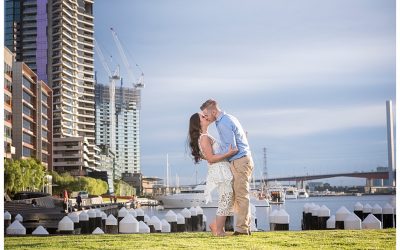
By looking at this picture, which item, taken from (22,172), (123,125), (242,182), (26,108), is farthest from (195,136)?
(22,172)

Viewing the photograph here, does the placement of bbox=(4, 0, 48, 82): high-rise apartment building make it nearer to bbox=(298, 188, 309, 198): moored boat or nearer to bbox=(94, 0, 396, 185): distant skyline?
bbox=(94, 0, 396, 185): distant skyline

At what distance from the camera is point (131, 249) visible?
656cm

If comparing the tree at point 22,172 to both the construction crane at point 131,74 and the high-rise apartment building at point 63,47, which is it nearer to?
the high-rise apartment building at point 63,47

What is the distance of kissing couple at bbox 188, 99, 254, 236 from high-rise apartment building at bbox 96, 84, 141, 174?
1883 mm

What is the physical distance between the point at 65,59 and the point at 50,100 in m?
0.56

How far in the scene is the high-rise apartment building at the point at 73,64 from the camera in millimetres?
8953

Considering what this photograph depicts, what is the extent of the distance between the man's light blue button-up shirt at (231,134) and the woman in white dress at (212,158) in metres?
0.06

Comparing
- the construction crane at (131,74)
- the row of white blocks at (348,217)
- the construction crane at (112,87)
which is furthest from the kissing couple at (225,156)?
the construction crane at (112,87)

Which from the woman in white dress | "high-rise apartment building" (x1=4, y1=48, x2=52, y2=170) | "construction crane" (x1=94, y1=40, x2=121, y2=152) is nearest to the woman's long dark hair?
the woman in white dress

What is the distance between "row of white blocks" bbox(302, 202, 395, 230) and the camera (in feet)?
26.0

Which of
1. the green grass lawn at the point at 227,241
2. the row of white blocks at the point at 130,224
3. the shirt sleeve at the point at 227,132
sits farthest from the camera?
the row of white blocks at the point at 130,224

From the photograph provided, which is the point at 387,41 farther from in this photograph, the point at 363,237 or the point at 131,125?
the point at 131,125

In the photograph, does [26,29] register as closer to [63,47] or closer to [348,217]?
[63,47]

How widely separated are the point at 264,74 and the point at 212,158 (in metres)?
1.90
